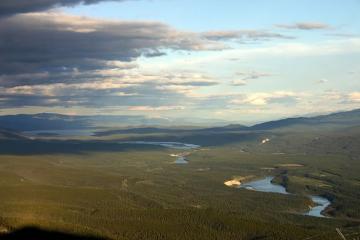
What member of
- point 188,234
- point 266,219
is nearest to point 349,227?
point 266,219

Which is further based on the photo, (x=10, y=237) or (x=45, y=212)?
(x=45, y=212)

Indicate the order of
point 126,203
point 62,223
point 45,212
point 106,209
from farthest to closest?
1. point 126,203
2. point 106,209
3. point 45,212
4. point 62,223

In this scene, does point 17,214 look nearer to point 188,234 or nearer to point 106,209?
point 106,209

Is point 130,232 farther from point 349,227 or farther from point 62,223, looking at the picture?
point 349,227

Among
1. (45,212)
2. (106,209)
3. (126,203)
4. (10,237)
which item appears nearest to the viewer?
(10,237)

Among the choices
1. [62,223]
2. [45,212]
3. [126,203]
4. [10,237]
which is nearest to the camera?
[10,237]

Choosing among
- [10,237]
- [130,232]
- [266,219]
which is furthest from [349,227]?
[10,237]
